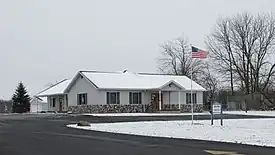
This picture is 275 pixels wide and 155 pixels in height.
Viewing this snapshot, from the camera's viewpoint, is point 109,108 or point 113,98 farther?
point 113,98

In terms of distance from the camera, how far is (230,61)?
6600 centimetres

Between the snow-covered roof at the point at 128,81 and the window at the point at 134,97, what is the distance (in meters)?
0.74

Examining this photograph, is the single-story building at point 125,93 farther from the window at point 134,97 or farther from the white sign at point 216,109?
the white sign at point 216,109

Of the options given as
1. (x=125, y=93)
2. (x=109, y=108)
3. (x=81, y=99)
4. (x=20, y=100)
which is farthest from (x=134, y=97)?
(x=20, y=100)

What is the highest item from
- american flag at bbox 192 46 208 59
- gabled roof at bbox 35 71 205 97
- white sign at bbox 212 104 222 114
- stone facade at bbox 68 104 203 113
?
american flag at bbox 192 46 208 59

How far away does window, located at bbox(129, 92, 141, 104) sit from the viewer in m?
50.4

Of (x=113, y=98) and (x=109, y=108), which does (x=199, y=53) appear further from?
(x=113, y=98)

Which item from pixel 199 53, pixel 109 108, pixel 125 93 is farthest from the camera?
pixel 125 93

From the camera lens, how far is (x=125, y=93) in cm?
4988

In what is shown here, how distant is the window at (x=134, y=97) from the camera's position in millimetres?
50372

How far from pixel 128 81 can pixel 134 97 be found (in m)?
2.30

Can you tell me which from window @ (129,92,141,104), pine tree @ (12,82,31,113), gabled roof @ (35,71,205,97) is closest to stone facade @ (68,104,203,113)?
window @ (129,92,141,104)

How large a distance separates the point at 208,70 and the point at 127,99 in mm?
31514

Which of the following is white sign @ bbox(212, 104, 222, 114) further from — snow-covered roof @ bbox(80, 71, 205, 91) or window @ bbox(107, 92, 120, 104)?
window @ bbox(107, 92, 120, 104)
